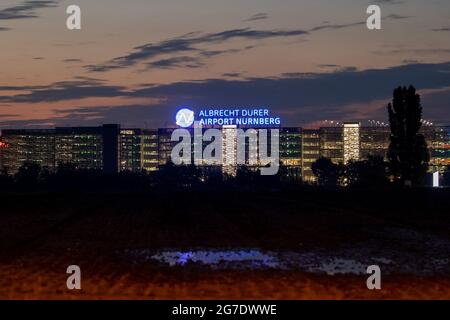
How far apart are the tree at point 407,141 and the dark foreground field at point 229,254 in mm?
62045

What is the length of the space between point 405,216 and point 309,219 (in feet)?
22.2

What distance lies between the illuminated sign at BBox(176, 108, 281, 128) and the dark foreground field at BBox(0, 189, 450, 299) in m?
124

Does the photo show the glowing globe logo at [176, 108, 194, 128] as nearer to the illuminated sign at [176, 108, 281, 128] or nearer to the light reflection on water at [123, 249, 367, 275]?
the illuminated sign at [176, 108, 281, 128]

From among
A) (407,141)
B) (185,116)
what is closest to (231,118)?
(185,116)

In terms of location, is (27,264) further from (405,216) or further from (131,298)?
(405,216)

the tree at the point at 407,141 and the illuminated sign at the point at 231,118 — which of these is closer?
the tree at the point at 407,141

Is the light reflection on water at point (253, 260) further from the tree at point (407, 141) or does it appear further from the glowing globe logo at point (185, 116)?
the glowing globe logo at point (185, 116)

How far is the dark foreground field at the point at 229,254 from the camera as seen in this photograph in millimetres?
21312

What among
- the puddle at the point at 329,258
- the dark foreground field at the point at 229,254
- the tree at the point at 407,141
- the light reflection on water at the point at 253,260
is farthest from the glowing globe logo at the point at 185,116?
the light reflection on water at the point at 253,260

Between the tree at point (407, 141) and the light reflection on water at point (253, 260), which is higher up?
the tree at point (407, 141)

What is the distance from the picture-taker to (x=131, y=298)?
1973 cm

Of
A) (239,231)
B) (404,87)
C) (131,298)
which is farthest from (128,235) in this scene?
(404,87)

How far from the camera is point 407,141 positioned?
118125 mm

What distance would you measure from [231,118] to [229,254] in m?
150
